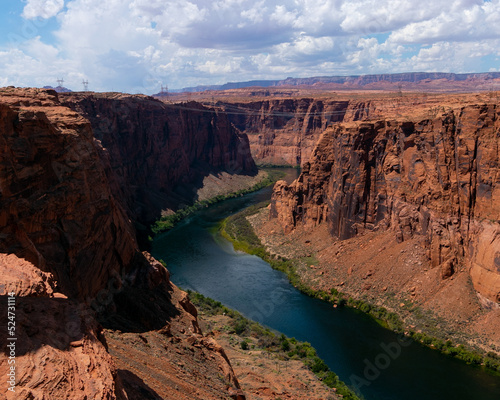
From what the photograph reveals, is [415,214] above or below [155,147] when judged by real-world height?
below

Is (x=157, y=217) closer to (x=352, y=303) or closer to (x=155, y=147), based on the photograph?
(x=155, y=147)

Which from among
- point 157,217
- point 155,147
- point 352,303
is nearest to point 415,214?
point 352,303

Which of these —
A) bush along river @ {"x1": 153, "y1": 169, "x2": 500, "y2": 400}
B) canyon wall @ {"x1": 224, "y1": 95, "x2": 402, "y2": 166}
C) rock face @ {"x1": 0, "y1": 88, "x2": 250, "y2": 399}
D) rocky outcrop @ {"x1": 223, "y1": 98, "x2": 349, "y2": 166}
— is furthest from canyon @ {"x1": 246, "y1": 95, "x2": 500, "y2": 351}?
rocky outcrop @ {"x1": 223, "y1": 98, "x2": 349, "y2": 166}

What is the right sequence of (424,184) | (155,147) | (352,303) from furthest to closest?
(155,147)
(424,184)
(352,303)

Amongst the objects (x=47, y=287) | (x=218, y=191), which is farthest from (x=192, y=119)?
(x=47, y=287)

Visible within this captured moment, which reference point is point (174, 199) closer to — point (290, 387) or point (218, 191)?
point (218, 191)

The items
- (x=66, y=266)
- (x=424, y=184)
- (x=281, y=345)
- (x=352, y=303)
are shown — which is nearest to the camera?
(x=66, y=266)

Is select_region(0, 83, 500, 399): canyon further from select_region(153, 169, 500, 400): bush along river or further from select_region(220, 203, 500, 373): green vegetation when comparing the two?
select_region(153, 169, 500, 400): bush along river

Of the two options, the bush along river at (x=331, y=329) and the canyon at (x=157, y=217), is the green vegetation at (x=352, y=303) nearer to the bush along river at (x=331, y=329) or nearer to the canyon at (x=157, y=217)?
the bush along river at (x=331, y=329)


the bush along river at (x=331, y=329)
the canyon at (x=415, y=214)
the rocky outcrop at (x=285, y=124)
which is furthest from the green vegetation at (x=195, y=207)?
the canyon at (x=415, y=214)
